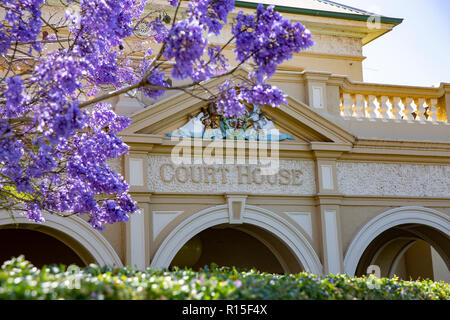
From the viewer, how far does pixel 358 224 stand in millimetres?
11477

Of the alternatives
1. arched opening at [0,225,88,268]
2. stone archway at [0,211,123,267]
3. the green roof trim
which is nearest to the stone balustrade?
the green roof trim

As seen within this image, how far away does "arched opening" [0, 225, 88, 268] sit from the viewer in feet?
41.7

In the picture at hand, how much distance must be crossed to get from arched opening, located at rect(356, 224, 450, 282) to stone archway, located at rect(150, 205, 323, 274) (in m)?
2.49

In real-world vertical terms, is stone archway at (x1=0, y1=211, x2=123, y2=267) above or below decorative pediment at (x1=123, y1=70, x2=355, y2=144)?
below

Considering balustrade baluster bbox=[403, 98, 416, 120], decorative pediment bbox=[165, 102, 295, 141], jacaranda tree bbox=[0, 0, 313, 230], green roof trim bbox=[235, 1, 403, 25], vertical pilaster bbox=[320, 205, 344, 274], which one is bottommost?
vertical pilaster bbox=[320, 205, 344, 274]

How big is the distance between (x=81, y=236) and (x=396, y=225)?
5565 millimetres

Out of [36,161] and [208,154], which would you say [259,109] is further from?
[36,161]

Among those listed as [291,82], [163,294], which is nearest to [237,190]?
[291,82]

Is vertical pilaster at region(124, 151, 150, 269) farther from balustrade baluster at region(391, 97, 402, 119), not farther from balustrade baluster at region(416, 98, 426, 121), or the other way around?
balustrade baluster at region(416, 98, 426, 121)

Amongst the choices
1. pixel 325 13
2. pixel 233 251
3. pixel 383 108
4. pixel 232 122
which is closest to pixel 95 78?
pixel 232 122

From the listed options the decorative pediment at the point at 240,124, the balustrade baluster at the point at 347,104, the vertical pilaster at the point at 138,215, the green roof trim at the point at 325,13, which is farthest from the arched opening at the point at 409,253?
the vertical pilaster at the point at 138,215

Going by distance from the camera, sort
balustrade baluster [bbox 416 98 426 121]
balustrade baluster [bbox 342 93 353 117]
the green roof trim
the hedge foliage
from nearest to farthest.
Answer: the hedge foliage < balustrade baluster [bbox 342 93 353 117] < balustrade baluster [bbox 416 98 426 121] < the green roof trim

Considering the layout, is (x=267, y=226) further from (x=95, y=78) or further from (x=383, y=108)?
(x=95, y=78)

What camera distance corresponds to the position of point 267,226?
35.9 ft
